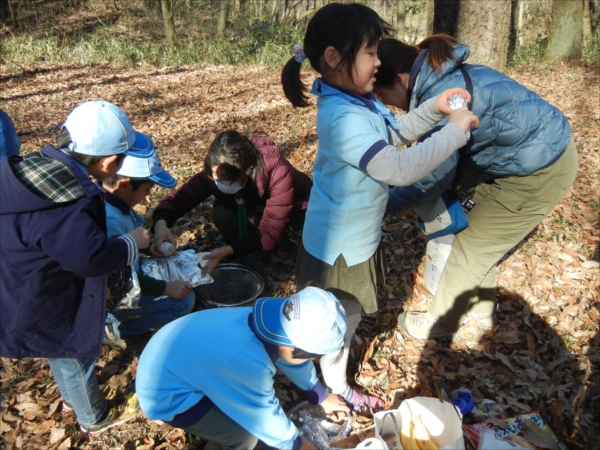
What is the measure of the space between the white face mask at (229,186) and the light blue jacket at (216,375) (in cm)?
144

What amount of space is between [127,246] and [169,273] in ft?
3.21

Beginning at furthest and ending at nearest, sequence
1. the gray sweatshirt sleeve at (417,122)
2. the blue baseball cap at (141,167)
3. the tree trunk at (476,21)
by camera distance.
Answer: the tree trunk at (476,21) < the blue baseball cap at (141,167) < the gray sweatshirt sleeve at (417,122)

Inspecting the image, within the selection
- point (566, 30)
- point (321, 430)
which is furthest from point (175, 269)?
point (566, 30)

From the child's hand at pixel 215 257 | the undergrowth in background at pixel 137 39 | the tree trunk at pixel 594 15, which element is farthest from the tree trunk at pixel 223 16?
the child's hand at pixel 215 257

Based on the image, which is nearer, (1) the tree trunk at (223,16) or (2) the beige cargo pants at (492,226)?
(2) the beige cargo pants at (492,226)

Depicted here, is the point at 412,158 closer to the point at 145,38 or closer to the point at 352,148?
the point at 352,148

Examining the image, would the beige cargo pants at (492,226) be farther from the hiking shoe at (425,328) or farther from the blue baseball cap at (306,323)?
the blue baseball cap at (306,323)

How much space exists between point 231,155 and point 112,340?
167cm

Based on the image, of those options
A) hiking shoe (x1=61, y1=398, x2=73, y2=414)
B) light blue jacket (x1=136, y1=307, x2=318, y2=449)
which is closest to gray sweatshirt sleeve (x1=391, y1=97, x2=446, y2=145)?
light blue jacket (x1=136, y1=307, x2=318, y2=449)

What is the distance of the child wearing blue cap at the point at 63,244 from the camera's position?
190 cm

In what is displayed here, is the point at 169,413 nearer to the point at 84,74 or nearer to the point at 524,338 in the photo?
the point at 524,338

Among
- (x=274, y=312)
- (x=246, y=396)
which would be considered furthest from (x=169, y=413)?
(x=274, y=312)

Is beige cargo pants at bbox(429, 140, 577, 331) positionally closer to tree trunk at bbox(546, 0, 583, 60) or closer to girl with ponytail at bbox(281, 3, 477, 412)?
girl with ponytail at bbox(281, 3, 477, 412)

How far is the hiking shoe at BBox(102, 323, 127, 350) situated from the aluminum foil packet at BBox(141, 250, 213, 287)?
50 centimetres
